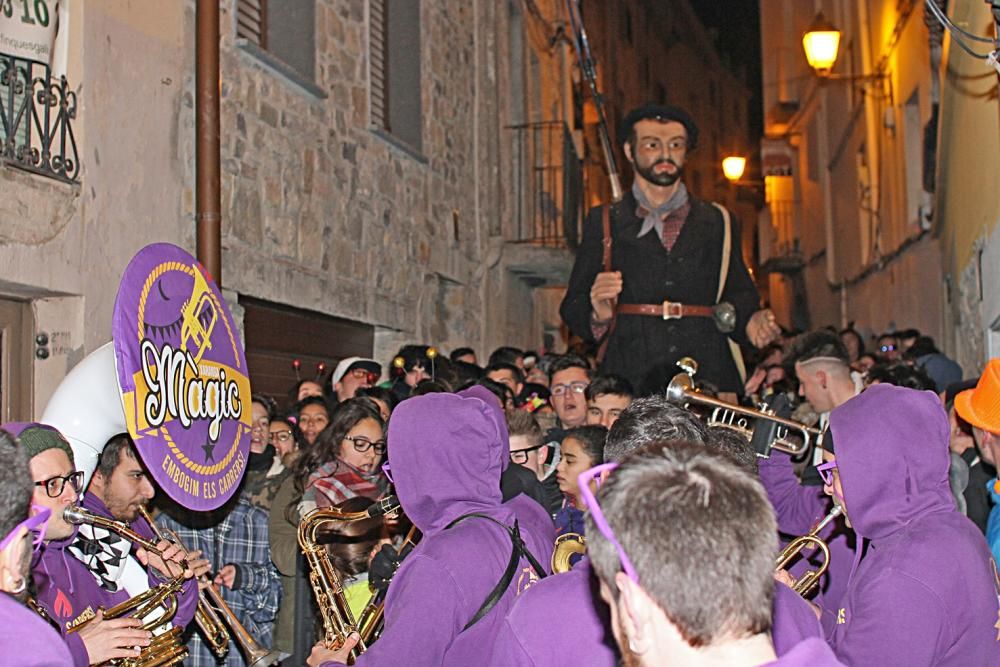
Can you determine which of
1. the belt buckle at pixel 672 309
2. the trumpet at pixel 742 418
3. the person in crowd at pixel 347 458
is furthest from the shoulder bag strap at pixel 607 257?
the person in crowd at pixel 347 458

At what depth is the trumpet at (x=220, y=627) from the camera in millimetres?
5141

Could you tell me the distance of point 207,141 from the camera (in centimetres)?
857

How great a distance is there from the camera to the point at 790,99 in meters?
29.3

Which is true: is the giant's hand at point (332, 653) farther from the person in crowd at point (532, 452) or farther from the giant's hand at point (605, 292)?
the giant's hand at point (605, 292)

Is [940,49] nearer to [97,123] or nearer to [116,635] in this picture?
[97,123]

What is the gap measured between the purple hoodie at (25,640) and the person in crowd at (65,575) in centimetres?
126

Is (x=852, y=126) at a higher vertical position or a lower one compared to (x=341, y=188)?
higher

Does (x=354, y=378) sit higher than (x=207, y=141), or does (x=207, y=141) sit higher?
(x=207, y=141)

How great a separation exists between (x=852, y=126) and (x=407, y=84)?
10579mm

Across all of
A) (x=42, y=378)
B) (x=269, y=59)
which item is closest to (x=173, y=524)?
(x=42, y=378)

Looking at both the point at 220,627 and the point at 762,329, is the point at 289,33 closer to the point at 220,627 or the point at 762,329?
the point at 762,329

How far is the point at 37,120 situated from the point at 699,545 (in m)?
5.67

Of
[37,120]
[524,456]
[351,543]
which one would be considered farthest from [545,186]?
[351,543]

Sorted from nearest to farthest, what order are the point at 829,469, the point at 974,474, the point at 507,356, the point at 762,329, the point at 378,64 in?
the point at 829,469 → the point at 974,474 → the point at 762,329 → the point at 507,356 → the point at 378,64
